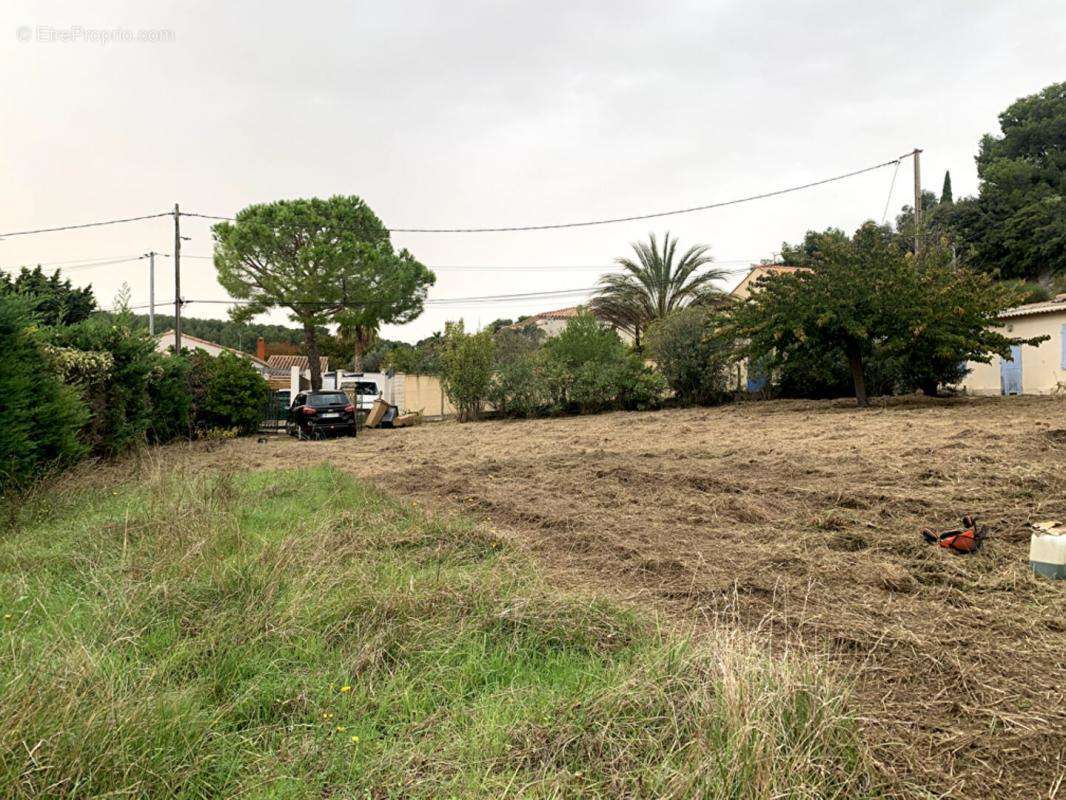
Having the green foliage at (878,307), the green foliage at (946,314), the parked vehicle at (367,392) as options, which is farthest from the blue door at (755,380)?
the parked vehicle at (367,392)

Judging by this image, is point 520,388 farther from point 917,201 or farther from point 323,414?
point 917,201

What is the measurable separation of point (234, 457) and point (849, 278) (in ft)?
46.4

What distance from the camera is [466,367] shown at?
24.2 m

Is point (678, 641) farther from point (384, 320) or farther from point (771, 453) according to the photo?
point (384, 320)

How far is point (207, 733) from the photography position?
2307mm

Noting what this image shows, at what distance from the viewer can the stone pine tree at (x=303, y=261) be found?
1217 inches

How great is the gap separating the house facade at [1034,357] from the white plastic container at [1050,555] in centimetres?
1757

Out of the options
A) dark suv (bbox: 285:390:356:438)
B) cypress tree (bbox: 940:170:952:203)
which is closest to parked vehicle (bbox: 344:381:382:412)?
dark suv (bbox: 285:390:356:438)

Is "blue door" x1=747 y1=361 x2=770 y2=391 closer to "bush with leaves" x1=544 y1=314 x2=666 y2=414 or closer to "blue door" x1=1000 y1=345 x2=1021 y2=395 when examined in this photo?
"bush with leaves" x1=544 y1=314 x2=666 y2=414

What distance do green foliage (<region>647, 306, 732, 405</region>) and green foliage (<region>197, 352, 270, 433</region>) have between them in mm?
13226

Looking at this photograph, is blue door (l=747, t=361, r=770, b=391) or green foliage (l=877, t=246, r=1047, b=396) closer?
green foliage (l=877, t=246, r=1047, b=396)

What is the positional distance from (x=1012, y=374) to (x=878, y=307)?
856cm

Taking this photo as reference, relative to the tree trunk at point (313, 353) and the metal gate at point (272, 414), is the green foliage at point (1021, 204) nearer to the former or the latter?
the metal gate at point (272, 414)

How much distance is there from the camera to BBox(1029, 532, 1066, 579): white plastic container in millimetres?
4059
